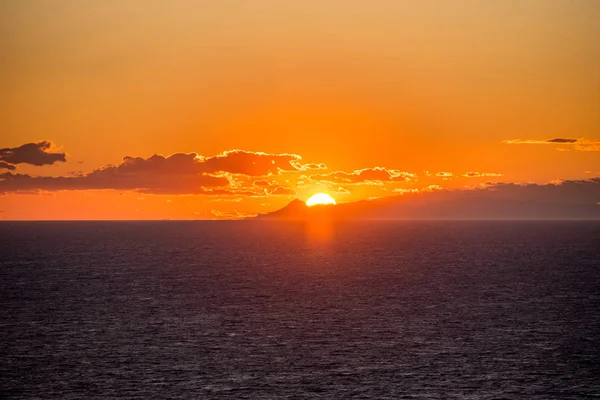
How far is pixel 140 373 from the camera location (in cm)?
6756

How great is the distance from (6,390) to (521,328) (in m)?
60.2

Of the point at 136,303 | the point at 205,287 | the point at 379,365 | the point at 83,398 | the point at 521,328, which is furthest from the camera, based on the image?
the point at 205,287

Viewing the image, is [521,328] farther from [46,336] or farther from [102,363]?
[46,336]

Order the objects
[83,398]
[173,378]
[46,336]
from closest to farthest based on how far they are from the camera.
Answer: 1. [83,398]
2. [173,378]
3. [46,336]

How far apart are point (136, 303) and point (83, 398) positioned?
53.3m

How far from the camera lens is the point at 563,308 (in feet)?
346

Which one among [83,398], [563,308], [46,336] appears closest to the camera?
[83,398]

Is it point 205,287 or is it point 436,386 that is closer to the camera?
point 436,386

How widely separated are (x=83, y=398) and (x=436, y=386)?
30.4m

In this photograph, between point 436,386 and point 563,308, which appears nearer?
point 436,386

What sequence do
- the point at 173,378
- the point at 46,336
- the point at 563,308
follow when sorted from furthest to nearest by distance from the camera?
the point at 563,308, the point at 46,336, the point at 173,378

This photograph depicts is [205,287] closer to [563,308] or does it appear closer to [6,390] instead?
[563,308]

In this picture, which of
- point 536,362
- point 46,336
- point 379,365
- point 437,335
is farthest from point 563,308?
point 46,336

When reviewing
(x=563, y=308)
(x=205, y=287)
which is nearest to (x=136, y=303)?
(x=205, y=287)
